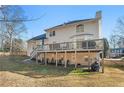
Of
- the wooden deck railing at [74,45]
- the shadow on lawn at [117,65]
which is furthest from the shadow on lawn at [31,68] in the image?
the shadow on lawn at [117,65]

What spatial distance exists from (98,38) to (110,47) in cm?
28

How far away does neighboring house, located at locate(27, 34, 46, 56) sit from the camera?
6646 mm

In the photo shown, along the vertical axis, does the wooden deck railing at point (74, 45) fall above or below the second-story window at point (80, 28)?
below

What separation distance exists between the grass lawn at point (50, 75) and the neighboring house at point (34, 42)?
0.24 metres

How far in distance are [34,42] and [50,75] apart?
819mm

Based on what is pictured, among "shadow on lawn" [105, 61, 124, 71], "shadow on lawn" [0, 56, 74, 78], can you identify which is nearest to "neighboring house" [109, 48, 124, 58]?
"shadow on lawn" [105, 61, 124, 71]

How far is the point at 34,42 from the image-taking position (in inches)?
266

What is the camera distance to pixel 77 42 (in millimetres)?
7113

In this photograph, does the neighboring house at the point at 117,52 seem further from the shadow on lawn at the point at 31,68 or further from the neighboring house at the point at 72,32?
the shadow on lawn at the point at 31,68

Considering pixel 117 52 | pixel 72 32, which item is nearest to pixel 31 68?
pixel 72 32

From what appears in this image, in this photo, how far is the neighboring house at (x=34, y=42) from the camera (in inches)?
262
